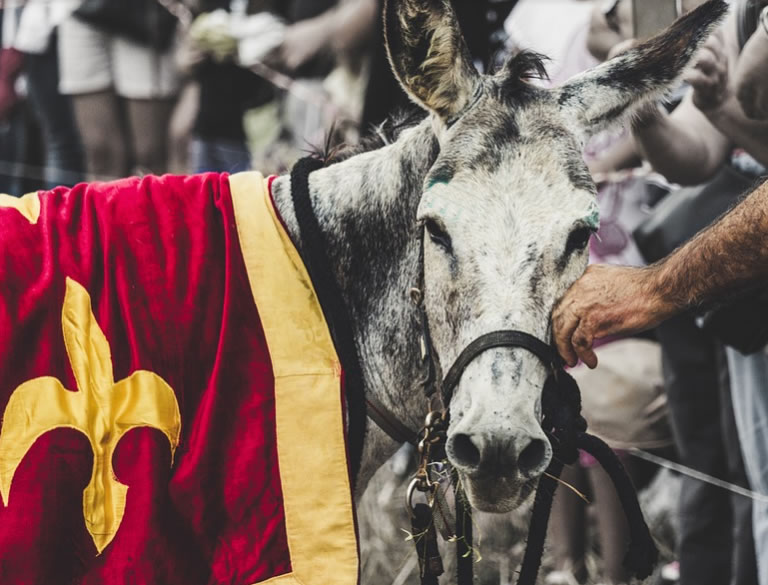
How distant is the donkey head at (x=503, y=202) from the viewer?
213 centimetres

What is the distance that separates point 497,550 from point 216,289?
99.1 inches

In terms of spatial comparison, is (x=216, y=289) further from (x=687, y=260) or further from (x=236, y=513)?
(x=687, y=260)

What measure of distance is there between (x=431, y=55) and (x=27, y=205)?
3.72 ft

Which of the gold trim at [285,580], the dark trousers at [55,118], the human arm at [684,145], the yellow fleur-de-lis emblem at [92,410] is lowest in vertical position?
the gold trim at [285,580]

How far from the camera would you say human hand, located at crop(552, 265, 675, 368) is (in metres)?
2.27

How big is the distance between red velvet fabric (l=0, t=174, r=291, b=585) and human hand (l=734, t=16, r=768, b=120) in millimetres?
1608

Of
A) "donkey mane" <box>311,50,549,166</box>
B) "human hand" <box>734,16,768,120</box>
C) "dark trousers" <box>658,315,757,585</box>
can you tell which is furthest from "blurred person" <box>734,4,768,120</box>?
"dark trousers" <box>658,315,757,585</box>

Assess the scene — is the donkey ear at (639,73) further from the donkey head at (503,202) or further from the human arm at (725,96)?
the human arm at (725,96)

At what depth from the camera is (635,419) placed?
3.90 metres

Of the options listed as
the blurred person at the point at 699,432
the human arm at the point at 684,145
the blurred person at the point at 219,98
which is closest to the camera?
the human arm at the point at 684,145

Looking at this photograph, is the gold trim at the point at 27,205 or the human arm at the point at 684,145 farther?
the human arm at the point at 684,145

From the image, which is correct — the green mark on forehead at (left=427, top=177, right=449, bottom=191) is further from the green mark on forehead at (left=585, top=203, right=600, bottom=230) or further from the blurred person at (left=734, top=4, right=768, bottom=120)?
the blurred person at (left=734, top=4, right=768, bottom=120)

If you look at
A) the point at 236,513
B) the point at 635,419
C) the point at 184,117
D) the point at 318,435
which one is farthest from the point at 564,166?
the point at 184,117

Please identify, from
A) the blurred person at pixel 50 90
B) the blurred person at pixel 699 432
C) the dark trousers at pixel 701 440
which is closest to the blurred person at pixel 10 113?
the blurred person at pixel 50 90
